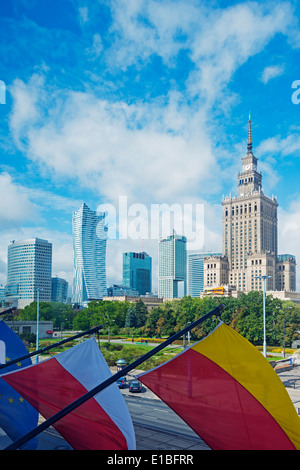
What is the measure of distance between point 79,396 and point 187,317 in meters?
63.9

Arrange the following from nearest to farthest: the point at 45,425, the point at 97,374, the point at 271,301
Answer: the point at 45,425 < the point at 97,374 < the point at 271,301

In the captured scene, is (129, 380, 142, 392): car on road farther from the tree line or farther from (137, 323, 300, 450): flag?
the tree line

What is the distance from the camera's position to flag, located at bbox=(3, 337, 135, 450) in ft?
35.4

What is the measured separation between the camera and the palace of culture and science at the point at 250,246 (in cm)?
15888

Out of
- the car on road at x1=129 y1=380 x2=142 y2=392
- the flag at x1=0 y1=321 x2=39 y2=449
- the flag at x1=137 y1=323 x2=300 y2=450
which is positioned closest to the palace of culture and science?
the car on road at x1=129 y1=380 x2=142 y2=392

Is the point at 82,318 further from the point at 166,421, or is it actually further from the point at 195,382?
the point at 195,382

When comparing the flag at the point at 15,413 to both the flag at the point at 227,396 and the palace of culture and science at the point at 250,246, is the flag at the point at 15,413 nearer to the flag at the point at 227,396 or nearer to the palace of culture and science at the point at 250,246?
the flag at the point at 227,396

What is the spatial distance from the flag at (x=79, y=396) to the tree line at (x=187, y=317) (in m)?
51.9

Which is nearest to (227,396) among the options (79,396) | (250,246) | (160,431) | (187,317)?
(79,396)

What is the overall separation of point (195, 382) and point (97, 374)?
3309 millimetres

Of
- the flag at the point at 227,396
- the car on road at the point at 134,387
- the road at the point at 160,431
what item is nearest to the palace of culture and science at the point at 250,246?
the car on road at the point at 134,387

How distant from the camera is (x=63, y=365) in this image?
42.8ft

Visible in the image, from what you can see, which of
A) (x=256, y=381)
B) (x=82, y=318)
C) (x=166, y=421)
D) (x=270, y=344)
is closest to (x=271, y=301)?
(x=270, y=344)

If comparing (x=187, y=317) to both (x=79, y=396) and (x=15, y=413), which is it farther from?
(x=79, y=396)
